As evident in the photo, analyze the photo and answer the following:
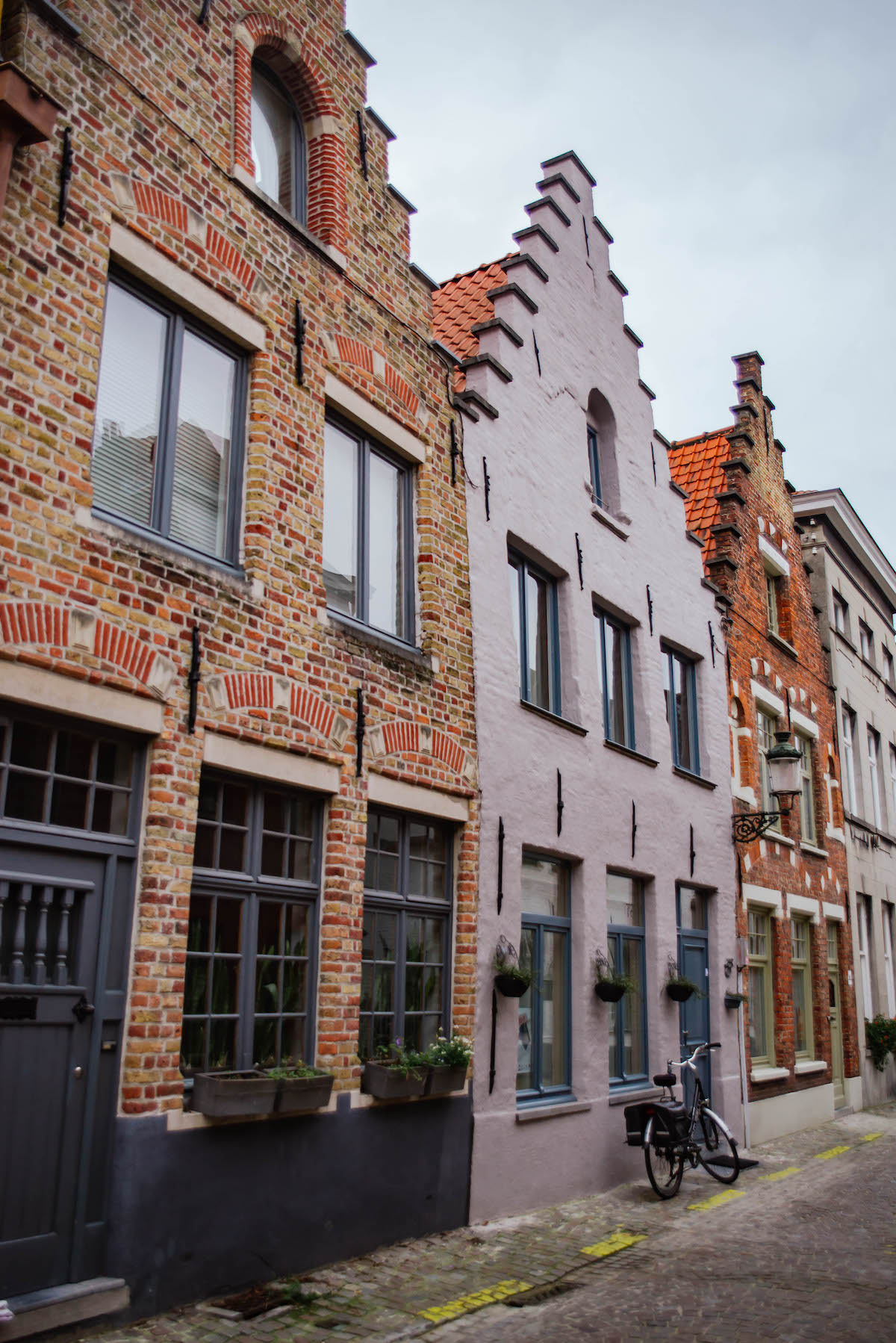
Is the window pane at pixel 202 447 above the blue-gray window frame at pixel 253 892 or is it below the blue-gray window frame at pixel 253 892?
above

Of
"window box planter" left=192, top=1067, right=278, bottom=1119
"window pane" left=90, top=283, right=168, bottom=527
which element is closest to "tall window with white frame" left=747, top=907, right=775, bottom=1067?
"window box planter" left=192, top=1067, right=278, bottom=1119

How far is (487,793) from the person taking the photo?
8.98 metres

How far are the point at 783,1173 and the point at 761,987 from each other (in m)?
3.43

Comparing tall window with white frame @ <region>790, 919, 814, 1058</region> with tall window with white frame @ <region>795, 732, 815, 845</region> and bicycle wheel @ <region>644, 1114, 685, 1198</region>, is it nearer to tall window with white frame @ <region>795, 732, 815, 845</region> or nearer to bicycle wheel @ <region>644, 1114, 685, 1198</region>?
tall window with white frame @ <region>795, 732, 815, 845</region>

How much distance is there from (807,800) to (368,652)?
1131 cm

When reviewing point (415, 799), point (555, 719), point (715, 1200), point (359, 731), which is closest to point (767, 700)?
point (555, 719)

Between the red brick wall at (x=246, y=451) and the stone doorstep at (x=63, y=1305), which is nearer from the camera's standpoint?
the stone doorstep at (x=63, y=1305)

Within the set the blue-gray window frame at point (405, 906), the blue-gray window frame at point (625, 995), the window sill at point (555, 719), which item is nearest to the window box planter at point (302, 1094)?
the blue-gray window frame at point (405, 906)

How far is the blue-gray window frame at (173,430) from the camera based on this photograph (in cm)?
647

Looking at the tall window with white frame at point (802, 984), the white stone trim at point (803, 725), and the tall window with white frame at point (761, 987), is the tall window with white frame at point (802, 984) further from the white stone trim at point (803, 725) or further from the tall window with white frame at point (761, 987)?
the white stone trim at point (803, 725)

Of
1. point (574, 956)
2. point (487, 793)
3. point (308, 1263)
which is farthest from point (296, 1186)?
point (574, 956)

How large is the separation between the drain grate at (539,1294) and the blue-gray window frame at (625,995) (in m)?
3.87

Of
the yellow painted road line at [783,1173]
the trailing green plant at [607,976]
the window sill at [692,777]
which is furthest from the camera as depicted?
the window sill at [692,777]

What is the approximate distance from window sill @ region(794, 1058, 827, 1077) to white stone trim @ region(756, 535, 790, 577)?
6895mm
